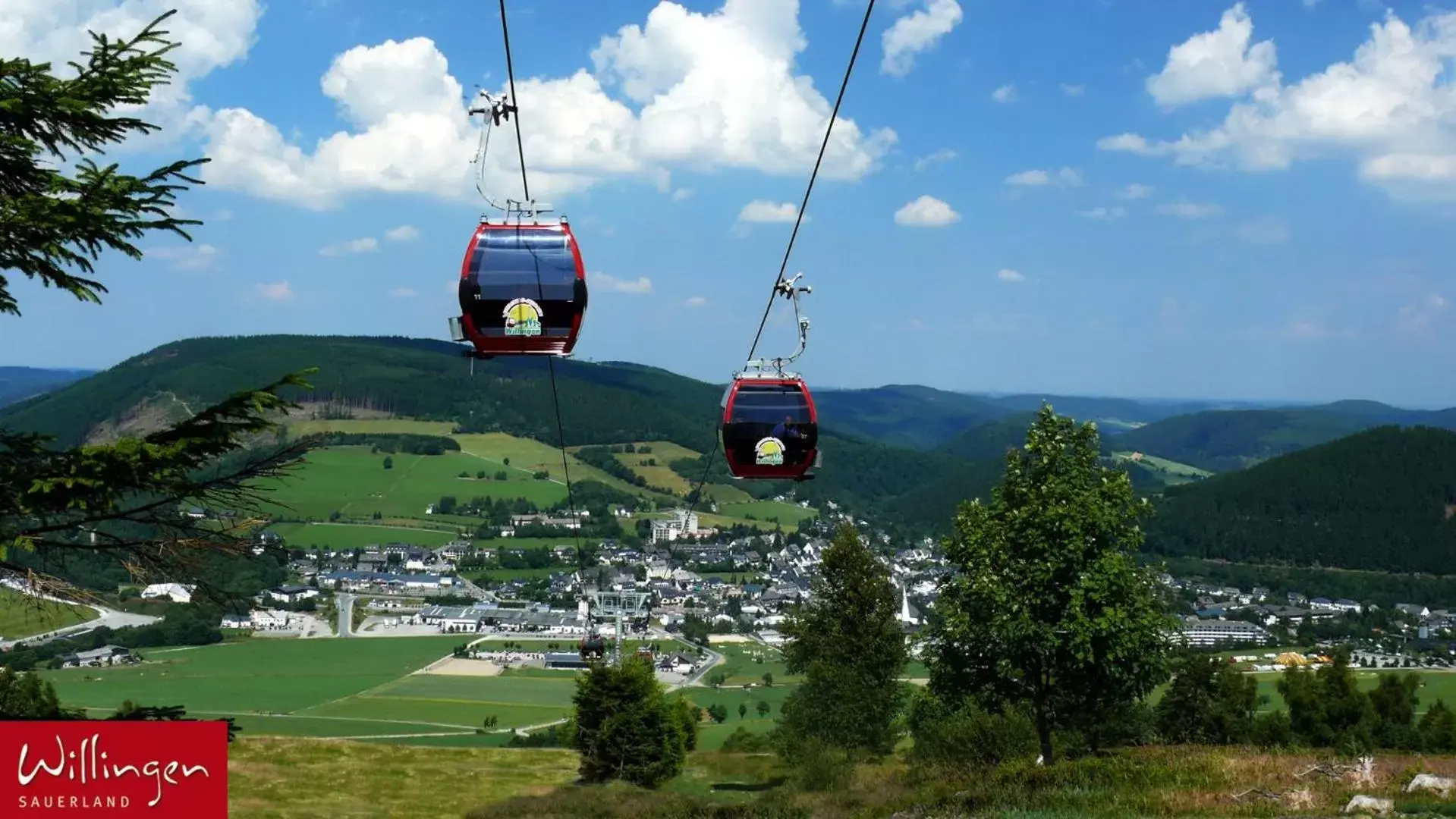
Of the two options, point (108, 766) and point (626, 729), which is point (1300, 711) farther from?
point (108, 766)

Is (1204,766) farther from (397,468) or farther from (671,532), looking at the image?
(397,468)

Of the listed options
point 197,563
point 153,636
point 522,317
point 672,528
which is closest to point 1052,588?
point 522,317

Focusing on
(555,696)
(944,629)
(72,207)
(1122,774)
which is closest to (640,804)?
(944,629)

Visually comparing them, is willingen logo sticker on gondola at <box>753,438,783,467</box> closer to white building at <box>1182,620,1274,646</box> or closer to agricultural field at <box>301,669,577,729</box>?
agricultural field at <box>301,669,577,729</box>

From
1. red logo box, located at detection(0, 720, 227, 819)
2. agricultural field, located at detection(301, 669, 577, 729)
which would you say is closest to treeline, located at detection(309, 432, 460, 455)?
agricultural field, located at detection(301, 669, 577, 729)

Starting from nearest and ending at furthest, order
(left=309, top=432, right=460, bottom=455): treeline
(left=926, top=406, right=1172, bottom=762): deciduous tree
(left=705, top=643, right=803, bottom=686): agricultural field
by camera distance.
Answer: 1. (left=926, top=406, right=1172, bottom=762): deciduous tree
2. (left=705, top=643, right=803, bottom=686): agricultural field
3. (left=309, top=432, right=460, bottom=455): treeline

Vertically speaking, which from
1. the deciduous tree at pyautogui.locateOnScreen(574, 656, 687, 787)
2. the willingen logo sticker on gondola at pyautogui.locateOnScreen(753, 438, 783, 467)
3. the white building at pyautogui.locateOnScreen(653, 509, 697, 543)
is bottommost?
the white building at pyautogui.locateOnScreen(653, 509, 697, 543)

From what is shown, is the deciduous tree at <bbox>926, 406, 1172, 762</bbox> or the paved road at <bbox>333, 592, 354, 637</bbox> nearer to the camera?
the deciduous tree at <bbox>926, 406, 1172, 762</bbox>

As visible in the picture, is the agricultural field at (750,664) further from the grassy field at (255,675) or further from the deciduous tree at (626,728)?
the deciduous tree at (626,728)
